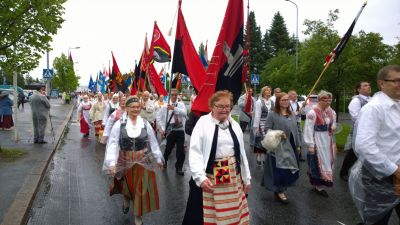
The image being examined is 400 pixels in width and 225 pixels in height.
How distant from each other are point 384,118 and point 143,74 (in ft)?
27.7

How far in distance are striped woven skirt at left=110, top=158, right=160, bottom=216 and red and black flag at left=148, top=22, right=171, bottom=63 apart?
5.36 metres

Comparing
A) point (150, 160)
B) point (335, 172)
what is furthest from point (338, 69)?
point (150, 160)

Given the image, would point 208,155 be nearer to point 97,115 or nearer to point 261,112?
point 261,112

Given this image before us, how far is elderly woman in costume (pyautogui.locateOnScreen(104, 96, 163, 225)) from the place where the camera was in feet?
16.7

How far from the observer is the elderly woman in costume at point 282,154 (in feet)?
20.4

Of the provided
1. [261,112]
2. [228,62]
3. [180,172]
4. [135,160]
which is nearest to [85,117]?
[180,172]

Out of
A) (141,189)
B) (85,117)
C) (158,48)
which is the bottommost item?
(141,189)

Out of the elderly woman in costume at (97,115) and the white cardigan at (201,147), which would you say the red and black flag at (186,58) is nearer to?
the white cardigan at (201,147)

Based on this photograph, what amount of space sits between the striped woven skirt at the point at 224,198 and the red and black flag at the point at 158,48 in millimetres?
6722

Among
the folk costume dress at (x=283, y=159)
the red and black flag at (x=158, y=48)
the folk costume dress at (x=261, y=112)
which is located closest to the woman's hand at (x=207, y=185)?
the folk costume dress at (x=283, y=159)

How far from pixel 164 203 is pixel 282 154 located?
2041 mm

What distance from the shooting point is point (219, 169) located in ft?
12.3

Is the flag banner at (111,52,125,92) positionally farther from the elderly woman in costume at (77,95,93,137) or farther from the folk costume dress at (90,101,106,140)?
the folk costume dress at (90,101,106,140)

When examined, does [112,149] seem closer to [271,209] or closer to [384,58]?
[271,209]
